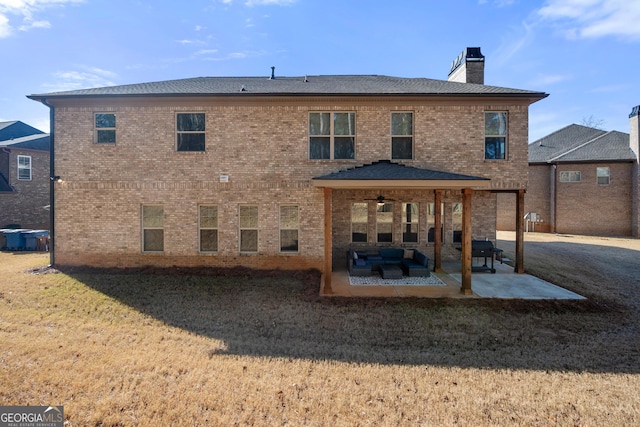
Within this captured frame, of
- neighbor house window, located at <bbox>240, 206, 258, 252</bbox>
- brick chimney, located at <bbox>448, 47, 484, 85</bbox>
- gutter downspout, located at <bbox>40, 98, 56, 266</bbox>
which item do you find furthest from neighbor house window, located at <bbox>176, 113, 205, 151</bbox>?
brick chimney, located at <bbox>448, 47, 484, 85</bbox>

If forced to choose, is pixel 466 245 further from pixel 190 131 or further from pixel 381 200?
pixel 190 131

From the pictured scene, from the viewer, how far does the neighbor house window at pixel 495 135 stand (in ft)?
34.6

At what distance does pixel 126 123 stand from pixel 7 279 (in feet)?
20.7

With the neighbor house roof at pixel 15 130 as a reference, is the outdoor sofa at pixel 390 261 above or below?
below

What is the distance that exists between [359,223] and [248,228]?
4.43 m

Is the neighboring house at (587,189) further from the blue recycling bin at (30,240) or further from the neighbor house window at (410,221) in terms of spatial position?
the blue recycling bin at (30,240)

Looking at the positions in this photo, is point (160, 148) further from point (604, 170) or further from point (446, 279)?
point (604, 170)

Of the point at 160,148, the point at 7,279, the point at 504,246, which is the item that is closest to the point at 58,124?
the point at 160,148

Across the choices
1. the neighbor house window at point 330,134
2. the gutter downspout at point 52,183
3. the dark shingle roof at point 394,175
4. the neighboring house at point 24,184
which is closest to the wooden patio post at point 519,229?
the dark shingle roof at point 394,175

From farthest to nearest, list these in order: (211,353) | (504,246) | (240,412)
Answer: (504,246) → (211,353) → (240,412)

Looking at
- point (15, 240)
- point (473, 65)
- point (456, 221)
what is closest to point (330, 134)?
point (456, 221)

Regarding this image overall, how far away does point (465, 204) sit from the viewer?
855cm

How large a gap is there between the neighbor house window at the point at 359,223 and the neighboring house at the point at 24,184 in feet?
69.4

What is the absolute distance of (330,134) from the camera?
10.7m
